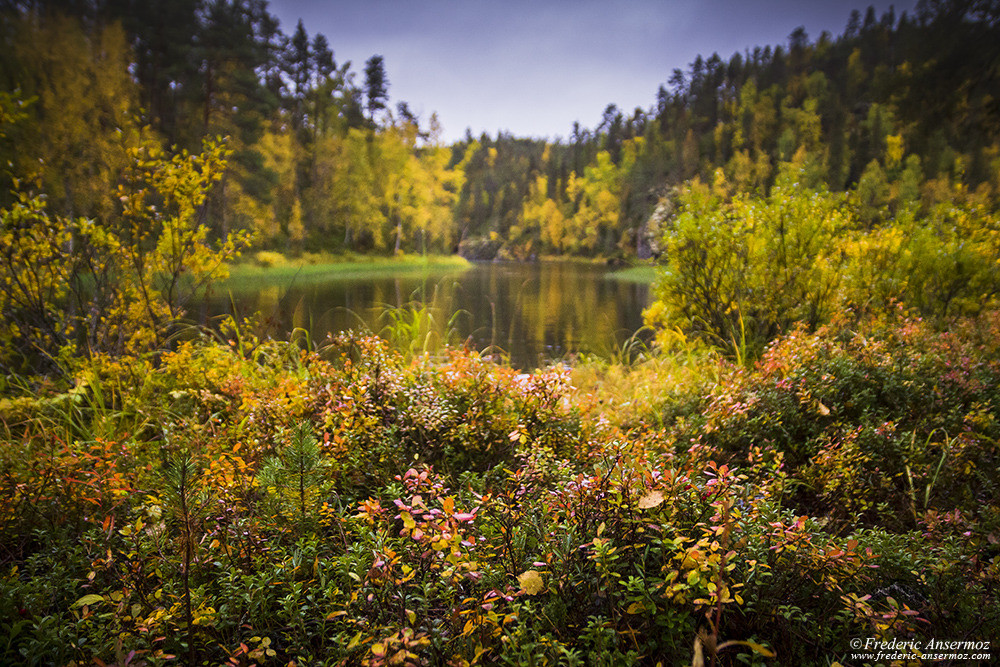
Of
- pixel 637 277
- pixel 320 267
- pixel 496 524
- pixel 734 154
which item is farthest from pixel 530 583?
pixel 734 154

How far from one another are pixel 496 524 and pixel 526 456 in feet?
2.19

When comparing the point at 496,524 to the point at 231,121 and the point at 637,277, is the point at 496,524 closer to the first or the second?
the point at 231,121

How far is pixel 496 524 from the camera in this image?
1634 millimetres

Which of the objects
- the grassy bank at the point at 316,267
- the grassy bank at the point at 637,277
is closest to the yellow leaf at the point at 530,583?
the grassy bank at the point at 316,267

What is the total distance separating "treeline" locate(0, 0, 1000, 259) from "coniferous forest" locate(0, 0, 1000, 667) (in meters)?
0.40

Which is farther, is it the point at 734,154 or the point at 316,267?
the point at 734,154

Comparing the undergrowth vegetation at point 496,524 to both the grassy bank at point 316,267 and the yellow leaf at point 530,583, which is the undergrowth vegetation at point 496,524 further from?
the grassy bank at point 316,267

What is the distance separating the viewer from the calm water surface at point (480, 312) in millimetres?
8047

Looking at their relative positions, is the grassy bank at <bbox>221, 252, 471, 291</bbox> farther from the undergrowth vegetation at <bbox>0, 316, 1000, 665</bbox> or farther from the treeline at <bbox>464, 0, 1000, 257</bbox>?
the treeline at <bbox>464, 0, 1000, 257</bbox>

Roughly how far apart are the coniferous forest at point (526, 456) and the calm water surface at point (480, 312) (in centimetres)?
153

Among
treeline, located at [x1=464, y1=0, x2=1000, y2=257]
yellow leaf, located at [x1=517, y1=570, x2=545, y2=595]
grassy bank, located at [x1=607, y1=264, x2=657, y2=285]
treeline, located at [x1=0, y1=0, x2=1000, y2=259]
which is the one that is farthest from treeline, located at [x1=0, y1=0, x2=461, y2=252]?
treeline, located at [x1=464, y1=0, x2=1000, y2=257]

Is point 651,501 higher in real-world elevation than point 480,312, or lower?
higher

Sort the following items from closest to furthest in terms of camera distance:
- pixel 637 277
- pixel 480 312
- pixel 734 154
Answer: pixel 480 312
pixel 637 277
pixel 734 154

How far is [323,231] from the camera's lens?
31250mm
